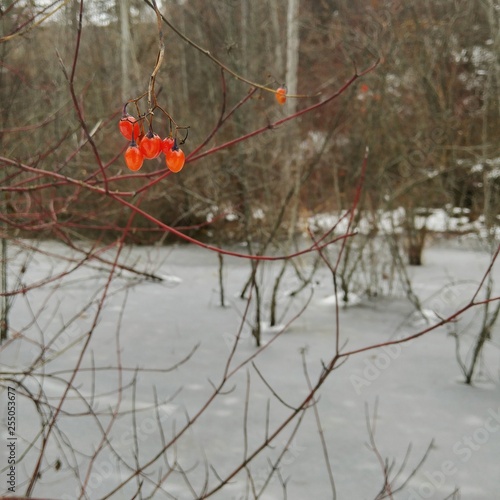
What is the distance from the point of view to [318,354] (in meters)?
4.15

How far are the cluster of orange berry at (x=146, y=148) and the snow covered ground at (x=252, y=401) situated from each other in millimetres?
901

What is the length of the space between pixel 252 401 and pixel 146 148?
267 centimetres

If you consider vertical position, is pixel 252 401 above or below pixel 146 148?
below

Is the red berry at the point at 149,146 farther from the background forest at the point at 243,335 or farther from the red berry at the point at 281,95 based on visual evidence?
the red berry at the point at 281,95

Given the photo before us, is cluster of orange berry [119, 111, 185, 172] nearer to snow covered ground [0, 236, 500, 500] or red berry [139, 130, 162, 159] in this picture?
red berry [139, 130, 162, 159]

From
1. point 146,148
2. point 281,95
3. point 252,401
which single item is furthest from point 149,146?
point 252,401

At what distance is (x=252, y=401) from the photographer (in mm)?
3367

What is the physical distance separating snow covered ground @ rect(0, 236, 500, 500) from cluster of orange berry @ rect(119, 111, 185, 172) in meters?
0.90

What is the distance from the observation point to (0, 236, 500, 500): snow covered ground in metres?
2.54

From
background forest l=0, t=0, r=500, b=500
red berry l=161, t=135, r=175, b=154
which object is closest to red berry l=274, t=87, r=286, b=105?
background forest l=0, t=0, r=500, b=500

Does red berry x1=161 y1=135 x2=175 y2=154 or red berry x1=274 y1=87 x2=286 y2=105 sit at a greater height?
red berry x1=274 y1=87 x2=286 y2=105

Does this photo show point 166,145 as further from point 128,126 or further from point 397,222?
point 397,222

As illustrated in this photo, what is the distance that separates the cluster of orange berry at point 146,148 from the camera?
896mm

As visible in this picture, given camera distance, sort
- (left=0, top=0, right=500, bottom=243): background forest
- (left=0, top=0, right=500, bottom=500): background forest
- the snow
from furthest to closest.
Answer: the snow < (left=0, top=0, right=500, bottom=243): background forest < (left=0, top=0, right=500, bottom=500): background forest
